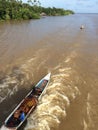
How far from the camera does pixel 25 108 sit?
1351cm

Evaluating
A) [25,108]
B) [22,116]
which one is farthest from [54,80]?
[22,116]

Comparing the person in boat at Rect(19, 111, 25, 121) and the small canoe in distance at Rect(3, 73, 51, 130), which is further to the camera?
the person in boat at Rect(19, 111, 25, 121)

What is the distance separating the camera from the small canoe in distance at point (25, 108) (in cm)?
1215

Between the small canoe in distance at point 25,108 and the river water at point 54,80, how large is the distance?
1.34 feet

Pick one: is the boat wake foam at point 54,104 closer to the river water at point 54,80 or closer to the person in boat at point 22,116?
the river water at point 54,80

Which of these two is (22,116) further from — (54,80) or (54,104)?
(54,80)

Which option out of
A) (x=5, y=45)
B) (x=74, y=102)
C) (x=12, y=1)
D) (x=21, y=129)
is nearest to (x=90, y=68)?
(x=74, y=102)

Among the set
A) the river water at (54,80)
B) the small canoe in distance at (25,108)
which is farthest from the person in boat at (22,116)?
the river water at (54,80)

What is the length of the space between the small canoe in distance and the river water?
16.0 inches

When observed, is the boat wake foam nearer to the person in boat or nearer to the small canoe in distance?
the small canoe in distance

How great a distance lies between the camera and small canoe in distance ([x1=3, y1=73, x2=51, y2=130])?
12.1 m

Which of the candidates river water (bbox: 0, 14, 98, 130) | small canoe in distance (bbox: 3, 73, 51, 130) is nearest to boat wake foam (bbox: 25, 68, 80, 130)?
river water (bbox: 0, 14, 98, 130)

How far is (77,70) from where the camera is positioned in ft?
65.6

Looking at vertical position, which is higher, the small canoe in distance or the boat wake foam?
the small canoe in distance
